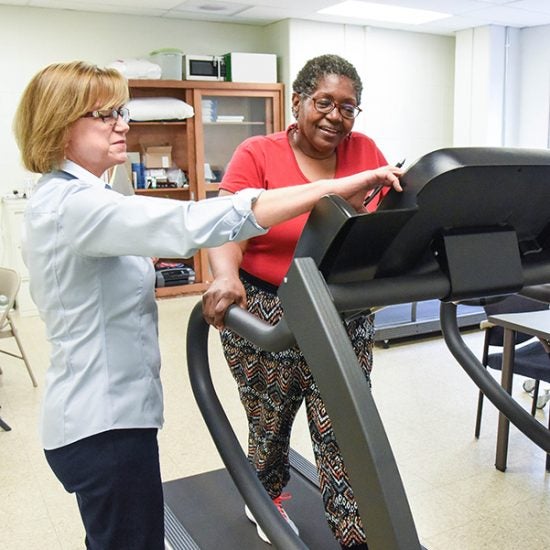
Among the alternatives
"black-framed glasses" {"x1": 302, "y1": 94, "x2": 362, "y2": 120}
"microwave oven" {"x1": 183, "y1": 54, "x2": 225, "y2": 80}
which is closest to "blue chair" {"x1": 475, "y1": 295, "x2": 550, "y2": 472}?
"black-framed glasses" {"x1": 302, "y1": 94, "x2": 362, "y2": 120}

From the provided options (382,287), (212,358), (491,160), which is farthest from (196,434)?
(491,160)

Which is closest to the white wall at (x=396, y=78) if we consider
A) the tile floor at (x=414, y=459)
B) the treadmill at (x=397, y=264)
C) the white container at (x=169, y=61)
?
the white container at (x=169, y=61)

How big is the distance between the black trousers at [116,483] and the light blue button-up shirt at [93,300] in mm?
40

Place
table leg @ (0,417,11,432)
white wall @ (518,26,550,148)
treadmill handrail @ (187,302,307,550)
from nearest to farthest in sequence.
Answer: treadmill handrail @ (187,302,307,550) < table leg @ (0,417,11,432) < white wall @ (518,26,550,148)

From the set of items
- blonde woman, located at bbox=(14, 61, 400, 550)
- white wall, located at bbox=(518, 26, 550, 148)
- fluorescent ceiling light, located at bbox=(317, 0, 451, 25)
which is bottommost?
blonde woman, located at bbox=(14, 61, 400, 550)

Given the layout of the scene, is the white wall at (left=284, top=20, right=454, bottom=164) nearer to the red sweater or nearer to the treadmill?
the red sweater

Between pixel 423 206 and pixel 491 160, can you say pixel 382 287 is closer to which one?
pixel 423 206

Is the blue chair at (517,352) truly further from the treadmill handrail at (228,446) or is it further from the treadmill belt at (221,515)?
the treadmill handrail at (228,446)

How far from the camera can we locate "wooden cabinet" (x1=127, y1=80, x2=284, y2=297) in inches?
265

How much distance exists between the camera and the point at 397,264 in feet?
3.97

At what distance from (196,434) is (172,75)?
4.26 metres

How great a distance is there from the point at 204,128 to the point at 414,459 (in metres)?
4.79

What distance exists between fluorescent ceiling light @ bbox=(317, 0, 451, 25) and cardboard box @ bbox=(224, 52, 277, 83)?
2.53 feet

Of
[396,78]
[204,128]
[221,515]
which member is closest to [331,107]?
[221,515]
